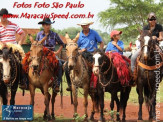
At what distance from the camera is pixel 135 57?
10.4 m

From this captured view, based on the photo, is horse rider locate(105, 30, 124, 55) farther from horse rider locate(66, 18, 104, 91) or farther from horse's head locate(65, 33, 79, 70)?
horse's head locate(65, 33, 79, 70)

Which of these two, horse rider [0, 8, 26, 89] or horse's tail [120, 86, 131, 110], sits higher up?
horse rider [0, 8, 26, 89]

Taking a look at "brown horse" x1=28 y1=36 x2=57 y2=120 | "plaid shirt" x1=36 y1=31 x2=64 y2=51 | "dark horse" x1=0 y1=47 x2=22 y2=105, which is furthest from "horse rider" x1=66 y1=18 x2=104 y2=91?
"dark horse" x1=0 y1=47 x2=22 y2=105

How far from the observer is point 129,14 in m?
48.8

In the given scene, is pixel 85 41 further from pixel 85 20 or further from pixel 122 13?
pixel 122 13

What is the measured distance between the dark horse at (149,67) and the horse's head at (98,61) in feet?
3.41

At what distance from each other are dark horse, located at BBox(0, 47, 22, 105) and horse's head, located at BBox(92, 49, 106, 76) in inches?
93.8

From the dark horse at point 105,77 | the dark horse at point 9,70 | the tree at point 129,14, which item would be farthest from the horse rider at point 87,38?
the tree at point 129,14

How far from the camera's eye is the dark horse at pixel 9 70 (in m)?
9.78

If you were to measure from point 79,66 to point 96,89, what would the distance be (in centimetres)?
90

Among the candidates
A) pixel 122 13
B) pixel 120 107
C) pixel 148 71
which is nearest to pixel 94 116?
pixel 120 107

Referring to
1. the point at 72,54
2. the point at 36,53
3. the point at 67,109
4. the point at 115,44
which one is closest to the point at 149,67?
the point at 115,44

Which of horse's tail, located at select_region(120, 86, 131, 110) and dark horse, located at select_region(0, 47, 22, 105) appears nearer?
dark horse, located at select_region(0, 47, 22, 105)

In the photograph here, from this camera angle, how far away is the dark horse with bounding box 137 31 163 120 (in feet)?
31.6
